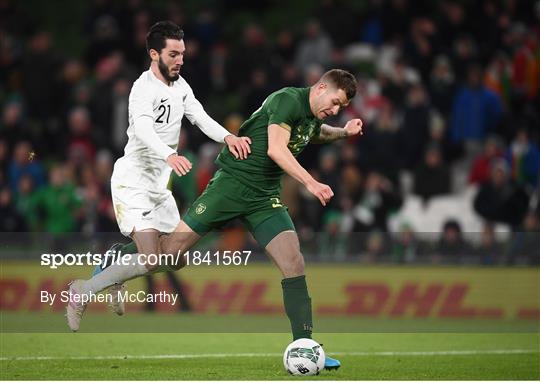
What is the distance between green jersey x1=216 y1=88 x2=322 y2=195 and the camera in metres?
10.3

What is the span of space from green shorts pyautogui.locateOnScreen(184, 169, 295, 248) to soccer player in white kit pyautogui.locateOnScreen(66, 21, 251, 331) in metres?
0.32

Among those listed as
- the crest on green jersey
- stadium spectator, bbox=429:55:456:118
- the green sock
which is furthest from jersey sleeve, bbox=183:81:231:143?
stadium spectator, bbox=429:55:456:118

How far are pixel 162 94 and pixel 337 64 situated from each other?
10.6 m

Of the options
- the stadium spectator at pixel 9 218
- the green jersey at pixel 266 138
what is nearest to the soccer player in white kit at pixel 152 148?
the green jersey at pixel 266 138

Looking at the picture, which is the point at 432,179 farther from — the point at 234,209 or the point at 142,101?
the point at 142,101

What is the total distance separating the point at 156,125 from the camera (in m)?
10.8

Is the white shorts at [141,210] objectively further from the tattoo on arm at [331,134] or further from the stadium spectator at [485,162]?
the stadium spectator at [485,162]

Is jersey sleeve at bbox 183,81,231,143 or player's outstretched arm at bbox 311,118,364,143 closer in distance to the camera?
jersey sleeve at bbox 183,81,231,143

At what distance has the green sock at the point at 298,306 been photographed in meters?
10.0

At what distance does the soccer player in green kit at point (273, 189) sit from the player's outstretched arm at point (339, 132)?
205 mm

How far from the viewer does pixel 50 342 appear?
41.5 ft

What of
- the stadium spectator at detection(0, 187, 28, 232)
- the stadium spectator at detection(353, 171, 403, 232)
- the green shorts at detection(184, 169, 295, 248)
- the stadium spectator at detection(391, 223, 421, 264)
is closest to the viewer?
the green shorts at detection(184, 169, 295, 248)

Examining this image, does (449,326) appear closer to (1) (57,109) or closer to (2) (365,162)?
(2) (365,162)

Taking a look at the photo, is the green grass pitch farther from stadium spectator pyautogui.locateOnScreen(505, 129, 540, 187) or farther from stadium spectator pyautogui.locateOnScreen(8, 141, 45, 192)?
stadium spectator pyautogui.locateOnScreen(8, 141, 45, 192)
